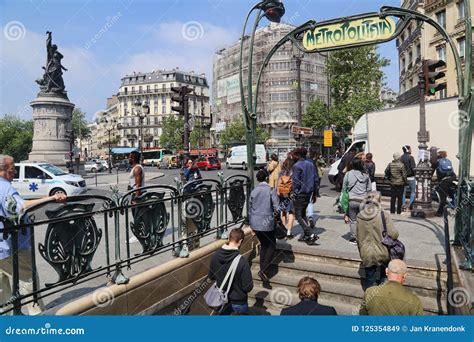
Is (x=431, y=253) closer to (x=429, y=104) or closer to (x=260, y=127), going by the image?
(x=429, y=104)

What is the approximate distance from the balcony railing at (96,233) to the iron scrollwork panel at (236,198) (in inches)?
4.0

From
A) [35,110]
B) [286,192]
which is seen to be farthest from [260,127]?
[286,192]

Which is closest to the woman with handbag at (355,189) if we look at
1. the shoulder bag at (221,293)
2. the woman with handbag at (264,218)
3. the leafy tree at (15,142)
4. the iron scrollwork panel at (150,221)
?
the woman with handbag at (264,218)

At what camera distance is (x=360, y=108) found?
39.4m

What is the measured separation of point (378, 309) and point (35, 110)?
28.9 meters

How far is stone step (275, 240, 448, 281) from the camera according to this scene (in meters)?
5.00

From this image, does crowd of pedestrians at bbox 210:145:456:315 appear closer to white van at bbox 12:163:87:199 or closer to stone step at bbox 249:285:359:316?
stone step at bbox 249:285:359:316

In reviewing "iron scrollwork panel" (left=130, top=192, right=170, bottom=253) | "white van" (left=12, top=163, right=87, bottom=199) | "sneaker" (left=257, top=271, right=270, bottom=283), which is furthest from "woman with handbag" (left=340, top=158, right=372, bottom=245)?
"white van" (left=12, top=163, right=87, bottom=199)

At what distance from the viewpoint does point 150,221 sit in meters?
4.89

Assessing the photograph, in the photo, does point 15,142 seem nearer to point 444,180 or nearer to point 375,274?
point 444,180

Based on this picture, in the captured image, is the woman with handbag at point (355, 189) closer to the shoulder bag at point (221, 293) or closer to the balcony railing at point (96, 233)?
the balcony railing at point (96, 233)

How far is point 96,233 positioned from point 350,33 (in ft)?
17.2

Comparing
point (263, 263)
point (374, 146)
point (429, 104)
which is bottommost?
point (263, 263)

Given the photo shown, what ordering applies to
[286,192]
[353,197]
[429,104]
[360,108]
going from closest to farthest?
[353,197], [286,192], [429,104], [360,108]
